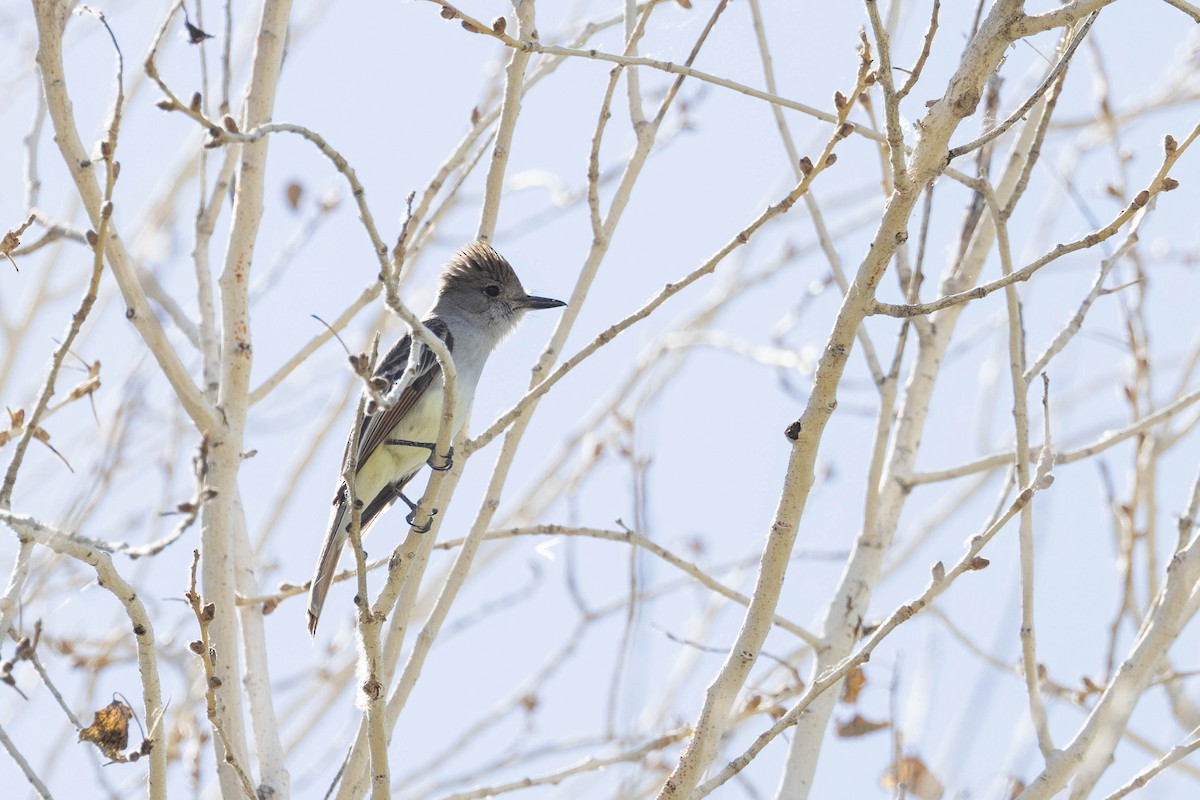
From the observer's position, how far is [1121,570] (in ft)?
15.3

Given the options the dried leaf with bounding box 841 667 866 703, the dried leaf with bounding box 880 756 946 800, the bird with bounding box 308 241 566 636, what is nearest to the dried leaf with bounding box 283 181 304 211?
the bird with bounding box 308 241 566 636

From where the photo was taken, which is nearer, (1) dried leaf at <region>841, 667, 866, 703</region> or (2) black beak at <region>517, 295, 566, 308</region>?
(1) dried leaf at <region>841, 667, 866, 703</region>

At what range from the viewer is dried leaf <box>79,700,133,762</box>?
10.1 ft

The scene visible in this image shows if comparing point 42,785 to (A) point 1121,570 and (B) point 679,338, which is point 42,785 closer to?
(A) point 1121,570

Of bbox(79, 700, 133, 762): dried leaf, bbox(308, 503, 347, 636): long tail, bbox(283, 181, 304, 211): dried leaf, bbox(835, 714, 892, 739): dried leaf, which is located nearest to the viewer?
bbox(79, 700, 133, 762): dried leaf

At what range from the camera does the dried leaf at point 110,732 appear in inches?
121

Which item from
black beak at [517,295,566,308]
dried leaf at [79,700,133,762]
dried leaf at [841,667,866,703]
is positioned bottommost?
dried leaf at [79,700,133,762]

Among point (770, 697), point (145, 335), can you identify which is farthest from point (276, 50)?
point (770, 697)

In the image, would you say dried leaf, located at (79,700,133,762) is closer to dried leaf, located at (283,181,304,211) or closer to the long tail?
the long tail

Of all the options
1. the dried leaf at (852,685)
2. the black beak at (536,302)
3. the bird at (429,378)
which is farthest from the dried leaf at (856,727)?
the black beak at (536,302)

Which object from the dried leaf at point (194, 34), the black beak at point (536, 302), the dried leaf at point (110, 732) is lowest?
the dried leaf at point (110, 732)

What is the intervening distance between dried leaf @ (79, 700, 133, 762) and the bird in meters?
1.54

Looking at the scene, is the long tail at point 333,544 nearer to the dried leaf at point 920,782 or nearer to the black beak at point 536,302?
the black beak at point 536,302

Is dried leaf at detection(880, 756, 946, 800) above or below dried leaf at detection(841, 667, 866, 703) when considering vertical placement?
below
